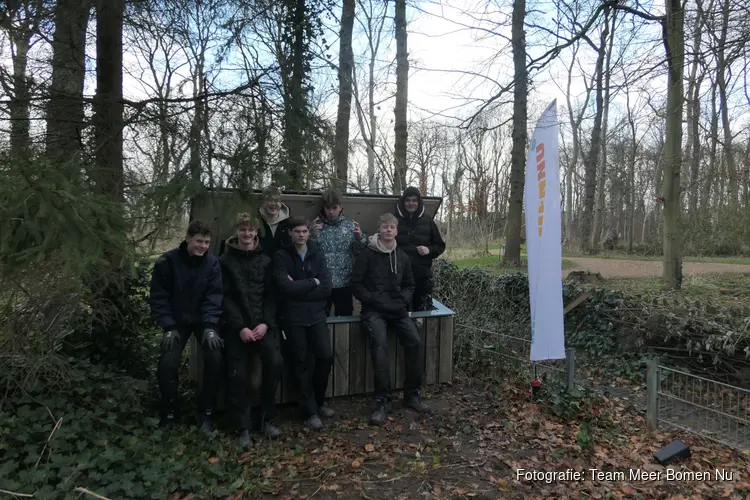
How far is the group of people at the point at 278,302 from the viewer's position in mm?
3789

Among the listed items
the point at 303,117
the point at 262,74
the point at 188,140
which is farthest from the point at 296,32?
the point at 188,140

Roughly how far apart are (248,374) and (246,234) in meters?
1.17

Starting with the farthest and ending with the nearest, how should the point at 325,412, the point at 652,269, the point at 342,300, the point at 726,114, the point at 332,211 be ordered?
the point at 726,114 < the point at 652,269 < the point at 342,300 < the point at 332,211 < the point at 325,412

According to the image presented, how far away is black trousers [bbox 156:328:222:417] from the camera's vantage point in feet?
12.1

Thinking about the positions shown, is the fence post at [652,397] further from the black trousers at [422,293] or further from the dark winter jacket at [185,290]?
the dark winter jacket at [185,290]

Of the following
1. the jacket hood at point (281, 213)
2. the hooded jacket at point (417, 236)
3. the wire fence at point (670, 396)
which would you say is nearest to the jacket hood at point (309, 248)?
the jacket hood at point (281, 213)

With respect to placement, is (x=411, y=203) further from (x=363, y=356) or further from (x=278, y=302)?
(x=278, y=302)

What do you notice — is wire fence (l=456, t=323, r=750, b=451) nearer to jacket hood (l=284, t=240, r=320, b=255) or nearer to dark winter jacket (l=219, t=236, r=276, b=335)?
jacket hood (l=284, t=240, r=320, b=255)

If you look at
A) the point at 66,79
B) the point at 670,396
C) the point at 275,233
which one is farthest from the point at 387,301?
the point at 66,79

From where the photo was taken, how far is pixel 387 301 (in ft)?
14.8

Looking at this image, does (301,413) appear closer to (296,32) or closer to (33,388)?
(33,388)

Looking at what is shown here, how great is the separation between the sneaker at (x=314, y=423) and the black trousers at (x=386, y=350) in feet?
1.90

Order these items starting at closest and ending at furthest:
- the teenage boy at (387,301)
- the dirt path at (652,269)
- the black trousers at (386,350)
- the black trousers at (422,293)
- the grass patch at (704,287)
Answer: the black trousers at (386,350), the teenage boy at (387,301), the black trousers at (422,293), the grass patch at (704,287), the dirt path at (652,269)

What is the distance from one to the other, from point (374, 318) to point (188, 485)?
206cm
